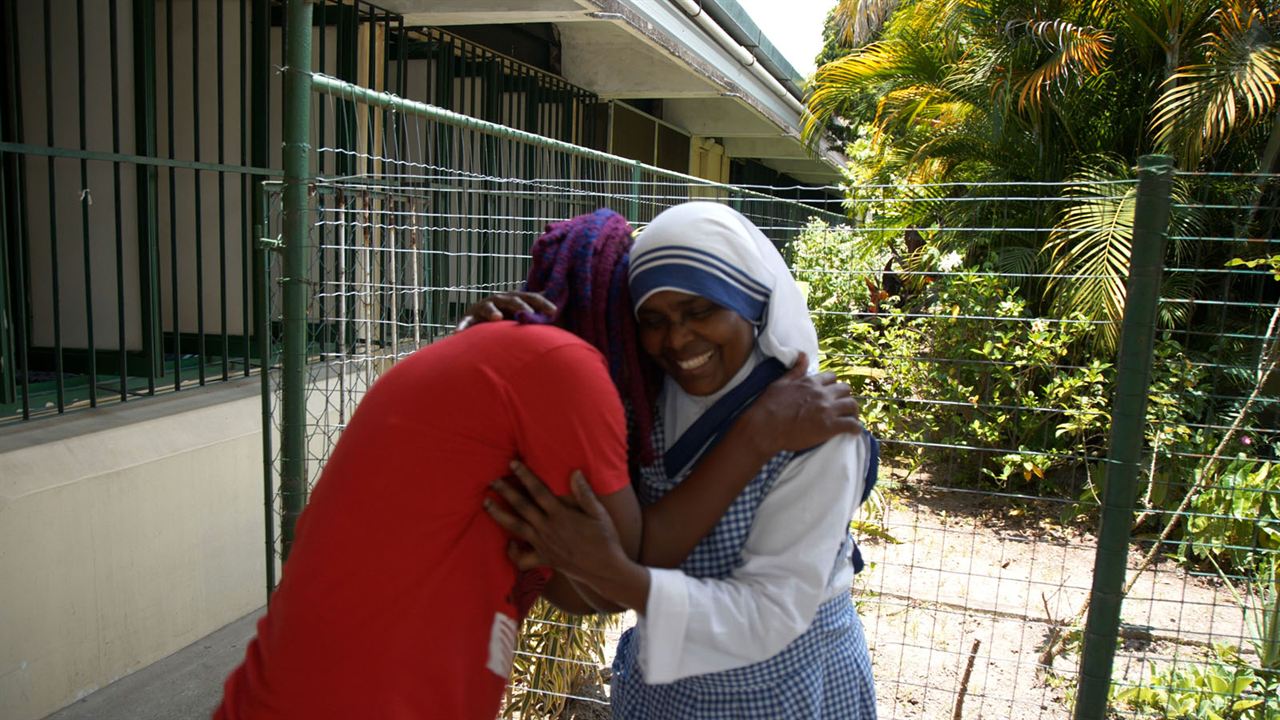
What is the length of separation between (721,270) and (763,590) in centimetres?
48

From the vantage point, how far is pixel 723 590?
1.40 m

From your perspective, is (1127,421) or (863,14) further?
(863,14)

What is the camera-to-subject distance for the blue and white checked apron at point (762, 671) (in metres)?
1.46

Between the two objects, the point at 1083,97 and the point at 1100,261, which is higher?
the point at 1083,97

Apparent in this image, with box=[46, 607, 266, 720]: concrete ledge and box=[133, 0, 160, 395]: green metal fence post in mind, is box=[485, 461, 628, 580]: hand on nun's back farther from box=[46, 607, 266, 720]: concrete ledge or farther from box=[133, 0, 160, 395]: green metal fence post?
box=[133, 0, 160, 395]: green metal fence post

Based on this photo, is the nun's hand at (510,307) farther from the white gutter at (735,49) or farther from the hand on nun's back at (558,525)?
the white gutter at (735,49)

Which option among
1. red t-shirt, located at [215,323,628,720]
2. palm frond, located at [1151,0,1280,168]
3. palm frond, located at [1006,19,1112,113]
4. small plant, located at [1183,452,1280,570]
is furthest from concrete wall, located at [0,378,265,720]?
palm frond, located at [1151,0,1280,168]

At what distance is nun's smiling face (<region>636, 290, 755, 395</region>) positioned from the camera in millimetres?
1424

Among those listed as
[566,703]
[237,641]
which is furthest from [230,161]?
[566,703]

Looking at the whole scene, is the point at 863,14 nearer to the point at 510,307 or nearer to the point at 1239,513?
the point at 1239,513

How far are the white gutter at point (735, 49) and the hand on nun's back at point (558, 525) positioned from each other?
683 centimetres

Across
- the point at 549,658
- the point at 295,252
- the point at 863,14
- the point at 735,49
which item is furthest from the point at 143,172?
the point at 863,14

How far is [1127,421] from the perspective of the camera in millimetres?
2199

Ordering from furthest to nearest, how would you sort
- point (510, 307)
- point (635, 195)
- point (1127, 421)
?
point (635, 195), point (1127, 421), point (510, 307)
